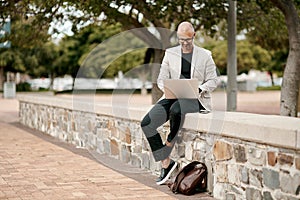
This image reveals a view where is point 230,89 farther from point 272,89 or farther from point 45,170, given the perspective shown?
point 272,89

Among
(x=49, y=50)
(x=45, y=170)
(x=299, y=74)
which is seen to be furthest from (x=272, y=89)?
(x=45, y=170)

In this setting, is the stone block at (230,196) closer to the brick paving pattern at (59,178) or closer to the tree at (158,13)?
the brick paving pattern at (59,178)

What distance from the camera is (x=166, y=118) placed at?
757 cm

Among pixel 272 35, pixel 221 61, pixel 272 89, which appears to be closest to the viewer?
pixel 272 35

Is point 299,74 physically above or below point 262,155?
above

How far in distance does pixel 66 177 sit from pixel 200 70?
2.29 metres

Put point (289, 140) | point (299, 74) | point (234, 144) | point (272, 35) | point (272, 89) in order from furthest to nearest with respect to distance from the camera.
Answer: point (272, 89) < point (272, 35) < point (299, 74) < point (234, 144) < point (289, 140)

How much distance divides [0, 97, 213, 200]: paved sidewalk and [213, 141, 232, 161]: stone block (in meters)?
0.53

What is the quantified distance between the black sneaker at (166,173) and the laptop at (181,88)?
90cm

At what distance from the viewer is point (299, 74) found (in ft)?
39.4

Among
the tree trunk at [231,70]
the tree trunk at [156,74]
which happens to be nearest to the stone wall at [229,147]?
the tree trunk at [156,74]

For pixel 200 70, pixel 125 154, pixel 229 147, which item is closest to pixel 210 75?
pixel 200 70

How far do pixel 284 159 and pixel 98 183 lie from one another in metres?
2.97

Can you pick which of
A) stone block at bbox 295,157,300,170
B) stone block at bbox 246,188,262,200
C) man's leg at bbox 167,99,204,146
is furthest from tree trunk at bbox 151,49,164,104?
stone block at bbox 295,157,300,170
